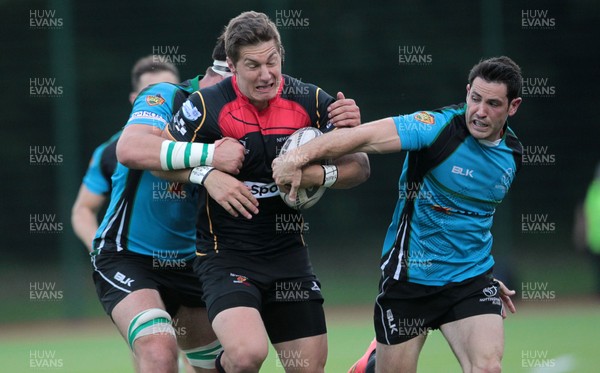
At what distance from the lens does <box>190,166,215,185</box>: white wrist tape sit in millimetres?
4938

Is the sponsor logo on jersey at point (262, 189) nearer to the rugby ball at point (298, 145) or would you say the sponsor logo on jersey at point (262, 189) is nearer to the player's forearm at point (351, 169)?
the rugby ball at point (298, 145)

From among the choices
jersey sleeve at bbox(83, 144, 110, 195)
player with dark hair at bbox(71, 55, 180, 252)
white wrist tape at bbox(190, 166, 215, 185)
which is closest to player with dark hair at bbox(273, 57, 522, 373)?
white wrist tape at bbox(190, 166, 215, 185)

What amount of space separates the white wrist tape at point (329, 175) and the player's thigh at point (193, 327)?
124 centimetres

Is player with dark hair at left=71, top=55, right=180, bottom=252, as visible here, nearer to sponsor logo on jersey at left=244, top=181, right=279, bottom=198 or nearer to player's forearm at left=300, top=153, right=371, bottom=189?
sponsor logo on jersey at left=244, top=181, right=279, bottom=198

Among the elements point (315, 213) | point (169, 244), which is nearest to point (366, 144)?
point (169, 244)

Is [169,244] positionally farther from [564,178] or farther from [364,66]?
[564,178]

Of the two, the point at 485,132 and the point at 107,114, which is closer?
the point at 485,132

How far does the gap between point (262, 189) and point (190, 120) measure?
52cm

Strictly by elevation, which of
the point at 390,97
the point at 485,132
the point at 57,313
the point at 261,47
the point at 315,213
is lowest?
the point at 57,313

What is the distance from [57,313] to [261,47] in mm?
7186

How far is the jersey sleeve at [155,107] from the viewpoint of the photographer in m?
5.27

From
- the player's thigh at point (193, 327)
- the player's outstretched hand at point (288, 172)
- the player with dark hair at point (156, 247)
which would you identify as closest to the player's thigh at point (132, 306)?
the player with dark hair at point (156, 247)

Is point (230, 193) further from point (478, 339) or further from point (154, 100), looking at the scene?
point (478, 339)

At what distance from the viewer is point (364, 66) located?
11.8 meters
